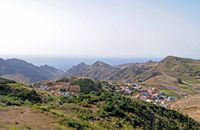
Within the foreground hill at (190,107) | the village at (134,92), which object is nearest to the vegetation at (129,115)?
the foreground hill at (190,107)

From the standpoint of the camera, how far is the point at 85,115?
27.4 meters

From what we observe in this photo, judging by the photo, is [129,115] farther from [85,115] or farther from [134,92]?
[134,92]

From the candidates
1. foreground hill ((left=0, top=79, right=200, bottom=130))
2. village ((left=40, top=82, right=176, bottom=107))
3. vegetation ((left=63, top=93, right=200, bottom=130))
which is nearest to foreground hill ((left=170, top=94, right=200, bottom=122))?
village ((left=40, top=82, right=176, bottom=107))

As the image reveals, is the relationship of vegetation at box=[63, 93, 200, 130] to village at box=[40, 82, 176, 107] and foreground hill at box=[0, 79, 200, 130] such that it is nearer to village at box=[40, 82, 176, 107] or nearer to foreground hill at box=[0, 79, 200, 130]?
foreground hill at box=[0, 79, 200, 130]

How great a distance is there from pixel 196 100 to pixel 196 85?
7575 centimetres

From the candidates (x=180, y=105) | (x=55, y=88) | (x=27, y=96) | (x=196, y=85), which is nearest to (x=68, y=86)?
(x=55, y=88)

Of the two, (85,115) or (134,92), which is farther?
(134,92)

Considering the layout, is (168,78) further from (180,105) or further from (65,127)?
(65,127)

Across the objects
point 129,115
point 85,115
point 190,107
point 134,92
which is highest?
point 85,115

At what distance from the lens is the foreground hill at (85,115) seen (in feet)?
72.2

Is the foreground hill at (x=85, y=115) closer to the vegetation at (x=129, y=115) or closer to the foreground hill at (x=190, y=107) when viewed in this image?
the vegetation at (x=129, y=115)

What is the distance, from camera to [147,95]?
103 m

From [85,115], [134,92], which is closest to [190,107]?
[134,92]

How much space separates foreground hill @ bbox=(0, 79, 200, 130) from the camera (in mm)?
22000
